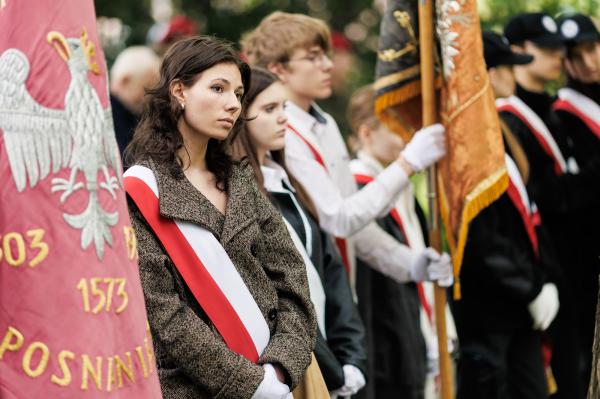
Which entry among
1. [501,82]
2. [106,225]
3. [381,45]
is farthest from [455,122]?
[106,225]

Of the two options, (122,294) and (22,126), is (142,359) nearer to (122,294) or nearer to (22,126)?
(122,294)

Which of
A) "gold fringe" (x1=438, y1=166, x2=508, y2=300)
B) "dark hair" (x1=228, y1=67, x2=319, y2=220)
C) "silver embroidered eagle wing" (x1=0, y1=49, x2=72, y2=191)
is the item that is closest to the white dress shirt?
"dark hair" (x1=228, y1=67, x2=319, y2=220)

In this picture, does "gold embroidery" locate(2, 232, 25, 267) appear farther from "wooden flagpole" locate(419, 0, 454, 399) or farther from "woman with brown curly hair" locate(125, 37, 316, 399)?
"wooden flagpole" locate(419, 0, 454, 399)

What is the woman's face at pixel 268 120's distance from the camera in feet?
16.1

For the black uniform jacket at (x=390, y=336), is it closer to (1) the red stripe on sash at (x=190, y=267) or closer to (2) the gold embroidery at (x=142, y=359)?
(1) the red stripe on sash at (x=190, y=267)

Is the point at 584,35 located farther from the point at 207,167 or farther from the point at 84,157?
the point at 84,157

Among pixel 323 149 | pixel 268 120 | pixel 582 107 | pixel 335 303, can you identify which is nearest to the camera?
pixel 268 120

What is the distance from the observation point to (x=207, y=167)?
408cm

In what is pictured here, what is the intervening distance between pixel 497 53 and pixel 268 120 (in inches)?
82.6

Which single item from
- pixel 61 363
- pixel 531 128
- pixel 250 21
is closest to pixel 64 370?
pixel 61 363

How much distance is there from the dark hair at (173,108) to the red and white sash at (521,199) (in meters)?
2.60

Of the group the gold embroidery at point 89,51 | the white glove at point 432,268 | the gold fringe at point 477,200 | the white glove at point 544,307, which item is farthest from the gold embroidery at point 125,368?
the white glove at point 544,307

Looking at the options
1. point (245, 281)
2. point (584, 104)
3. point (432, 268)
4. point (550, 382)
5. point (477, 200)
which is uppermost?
point (245, 281)

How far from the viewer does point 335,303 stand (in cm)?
507
